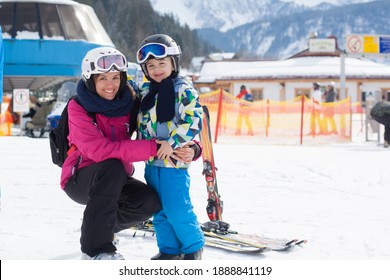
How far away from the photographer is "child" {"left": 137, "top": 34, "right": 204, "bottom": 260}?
314cm

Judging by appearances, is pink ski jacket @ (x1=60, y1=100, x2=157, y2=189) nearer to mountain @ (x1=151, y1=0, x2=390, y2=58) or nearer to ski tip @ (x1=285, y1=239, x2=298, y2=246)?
ski tip @ (x1=285, y1=239, x2=298, y2=246)

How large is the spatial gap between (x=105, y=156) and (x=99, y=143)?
0.07 m

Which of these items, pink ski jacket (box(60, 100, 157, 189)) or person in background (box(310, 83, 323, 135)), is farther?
person in background (box(310, 83, 323, 135))

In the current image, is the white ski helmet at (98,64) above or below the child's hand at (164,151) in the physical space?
above

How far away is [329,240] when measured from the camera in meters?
4.15

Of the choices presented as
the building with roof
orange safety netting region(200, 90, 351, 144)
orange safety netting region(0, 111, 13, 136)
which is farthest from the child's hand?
the building with roof

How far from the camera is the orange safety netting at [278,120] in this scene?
14266 millimetres

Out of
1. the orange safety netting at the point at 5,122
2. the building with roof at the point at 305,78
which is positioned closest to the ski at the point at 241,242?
the orange safety netting at the point at 5,122

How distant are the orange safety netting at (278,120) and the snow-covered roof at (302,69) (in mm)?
23452

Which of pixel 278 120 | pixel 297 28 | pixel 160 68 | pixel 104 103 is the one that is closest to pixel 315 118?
pixel 278 120

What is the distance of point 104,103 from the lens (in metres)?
3.05

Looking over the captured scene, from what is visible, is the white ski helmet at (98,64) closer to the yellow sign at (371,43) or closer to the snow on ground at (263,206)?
the snow on ground at (263,206)

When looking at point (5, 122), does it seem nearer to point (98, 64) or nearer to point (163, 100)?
point (98, 64)

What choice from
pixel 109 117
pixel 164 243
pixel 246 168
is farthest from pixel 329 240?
pixel 246 168
